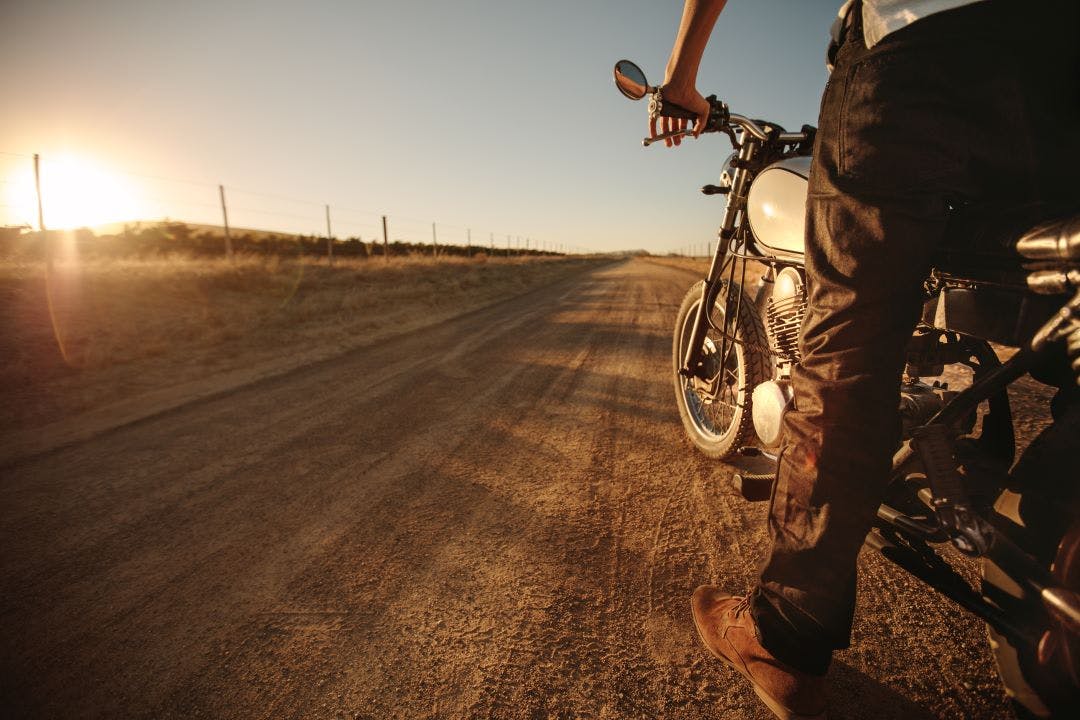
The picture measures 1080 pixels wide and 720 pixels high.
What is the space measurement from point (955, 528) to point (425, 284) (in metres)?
12.2

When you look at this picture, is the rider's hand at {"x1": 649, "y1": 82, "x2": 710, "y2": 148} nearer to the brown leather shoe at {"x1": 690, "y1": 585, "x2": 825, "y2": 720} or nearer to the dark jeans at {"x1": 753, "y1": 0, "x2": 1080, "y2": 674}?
the dark jeans at {"x1": 753, "y1": 0, "x2": 1080, "y2": 674}

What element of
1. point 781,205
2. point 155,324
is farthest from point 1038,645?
point 155,324

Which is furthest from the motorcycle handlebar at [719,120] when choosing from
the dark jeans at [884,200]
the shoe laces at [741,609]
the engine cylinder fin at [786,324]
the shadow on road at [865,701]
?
the shadow on road at [865,701]

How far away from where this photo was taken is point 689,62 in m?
1.61

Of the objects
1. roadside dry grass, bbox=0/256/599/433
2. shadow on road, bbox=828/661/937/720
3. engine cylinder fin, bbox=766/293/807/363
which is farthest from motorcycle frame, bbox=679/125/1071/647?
roadside dry grass, bbox=0/256/599/433

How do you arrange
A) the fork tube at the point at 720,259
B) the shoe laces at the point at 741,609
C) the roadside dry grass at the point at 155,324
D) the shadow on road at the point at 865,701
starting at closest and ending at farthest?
the shadow on road at the point at 865,701 → the shoe laces at the point at 741,609 → the fork tube at the point at 720,259 → the roadside dry grass at the point at 155,324

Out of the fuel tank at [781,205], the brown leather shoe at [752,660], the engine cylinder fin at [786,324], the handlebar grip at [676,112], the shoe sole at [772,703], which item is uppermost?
the handlebar grip at [676,112]

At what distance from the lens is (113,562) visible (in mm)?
1559

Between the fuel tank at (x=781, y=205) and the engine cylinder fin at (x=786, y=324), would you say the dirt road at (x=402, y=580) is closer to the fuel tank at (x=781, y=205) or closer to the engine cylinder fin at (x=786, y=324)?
the engine cylinder fin at (x=786, y=324)

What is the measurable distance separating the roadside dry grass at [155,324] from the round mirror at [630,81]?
4101 millimetres

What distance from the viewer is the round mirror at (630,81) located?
1905 mm

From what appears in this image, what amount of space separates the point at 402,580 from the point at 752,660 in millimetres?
1045

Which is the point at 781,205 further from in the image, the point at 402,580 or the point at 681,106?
the point at 402,580

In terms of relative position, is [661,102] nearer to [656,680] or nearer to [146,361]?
[656,680]
